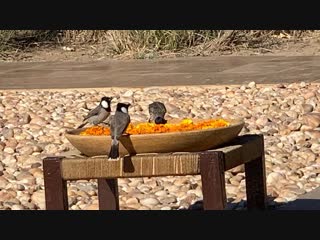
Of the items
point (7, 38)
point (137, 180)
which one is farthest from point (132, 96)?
point (7, 38)

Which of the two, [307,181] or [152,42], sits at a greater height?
[152,42]

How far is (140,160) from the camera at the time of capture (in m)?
4.81

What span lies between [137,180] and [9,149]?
155cm

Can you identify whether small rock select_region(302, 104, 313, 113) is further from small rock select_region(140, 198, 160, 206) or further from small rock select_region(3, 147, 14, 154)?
small rock select_region(140, 198, 160, 206)

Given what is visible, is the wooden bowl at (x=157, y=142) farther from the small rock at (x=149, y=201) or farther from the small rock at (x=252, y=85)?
the small rock at (x=252, y=85)

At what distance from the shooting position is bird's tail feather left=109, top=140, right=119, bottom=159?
479 centimetres

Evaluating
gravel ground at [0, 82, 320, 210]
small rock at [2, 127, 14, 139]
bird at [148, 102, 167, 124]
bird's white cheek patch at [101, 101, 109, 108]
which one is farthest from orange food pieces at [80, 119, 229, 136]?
small rock at [2, 127, 14, 139]

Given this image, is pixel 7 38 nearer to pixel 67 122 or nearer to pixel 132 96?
pixel 132 96

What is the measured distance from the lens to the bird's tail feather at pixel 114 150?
4.79 meters

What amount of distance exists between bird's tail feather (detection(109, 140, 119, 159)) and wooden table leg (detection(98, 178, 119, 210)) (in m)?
0.95

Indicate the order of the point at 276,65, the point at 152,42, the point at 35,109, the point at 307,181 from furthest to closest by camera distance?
the point at 152,42 → the point at 276,65 → the point at 35,109 → the point at 307,181

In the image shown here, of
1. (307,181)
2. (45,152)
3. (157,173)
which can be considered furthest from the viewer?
(45,152)

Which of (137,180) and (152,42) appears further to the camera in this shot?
(152,42)

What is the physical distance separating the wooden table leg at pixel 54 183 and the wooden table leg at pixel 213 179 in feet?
2.13
